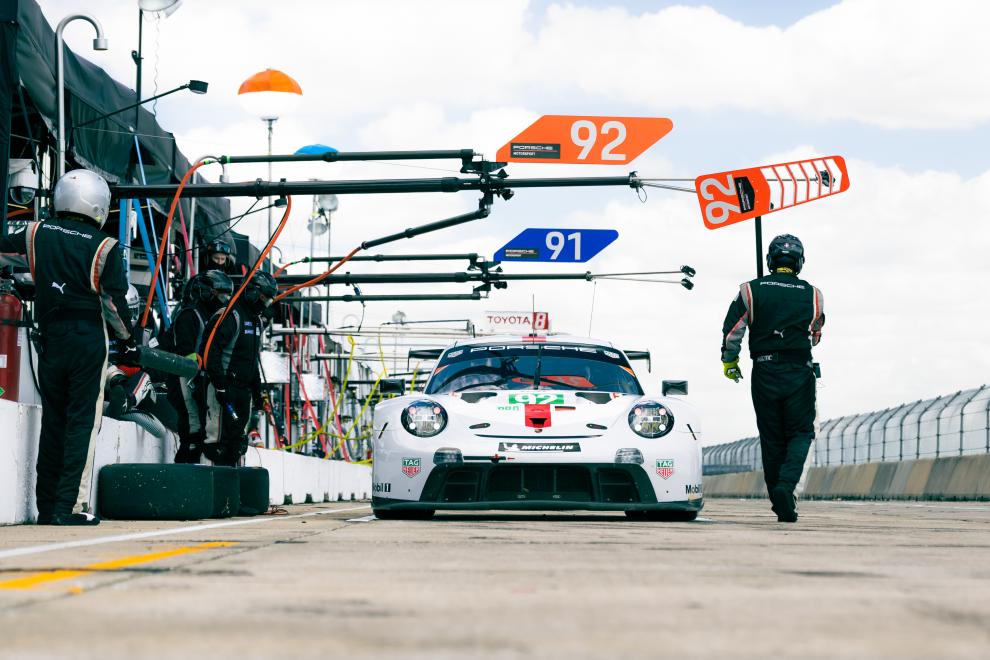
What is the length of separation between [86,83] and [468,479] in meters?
7.64

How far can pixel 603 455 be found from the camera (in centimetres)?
891

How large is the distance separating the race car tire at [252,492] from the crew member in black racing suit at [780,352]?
141 inches

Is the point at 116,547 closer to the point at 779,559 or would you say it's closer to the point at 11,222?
the point at 779,559

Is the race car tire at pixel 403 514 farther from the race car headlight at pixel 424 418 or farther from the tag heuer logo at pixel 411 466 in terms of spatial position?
the race car headlight at pixel 424 418

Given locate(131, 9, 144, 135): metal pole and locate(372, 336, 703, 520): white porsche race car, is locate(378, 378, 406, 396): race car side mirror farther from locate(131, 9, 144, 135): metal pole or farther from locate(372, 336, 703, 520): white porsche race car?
locate(131, 9, 144, 135): metal pole

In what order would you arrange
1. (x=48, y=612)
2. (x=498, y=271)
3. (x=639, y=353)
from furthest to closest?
(x=498, y=271)
(x=639, y=353)
(x=48, y=612)

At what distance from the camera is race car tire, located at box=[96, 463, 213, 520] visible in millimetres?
9180

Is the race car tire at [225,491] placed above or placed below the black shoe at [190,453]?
below

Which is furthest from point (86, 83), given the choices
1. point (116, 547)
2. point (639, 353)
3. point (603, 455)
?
point (116, 547)

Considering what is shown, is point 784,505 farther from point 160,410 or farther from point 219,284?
point 160,410

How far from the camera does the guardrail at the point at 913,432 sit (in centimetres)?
2539

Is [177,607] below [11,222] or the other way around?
below

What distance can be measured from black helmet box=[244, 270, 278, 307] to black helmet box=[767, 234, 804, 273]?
4.05 metres

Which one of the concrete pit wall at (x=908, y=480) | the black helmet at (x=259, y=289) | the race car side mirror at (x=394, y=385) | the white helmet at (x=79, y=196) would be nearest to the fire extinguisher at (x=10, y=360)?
the black helmet at (x=259, y=289)
